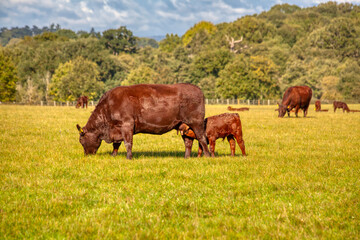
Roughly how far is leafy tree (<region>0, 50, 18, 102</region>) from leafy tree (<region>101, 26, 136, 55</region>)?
49.2 meters

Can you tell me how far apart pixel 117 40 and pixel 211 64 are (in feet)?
157

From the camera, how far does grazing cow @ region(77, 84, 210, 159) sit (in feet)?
37.4

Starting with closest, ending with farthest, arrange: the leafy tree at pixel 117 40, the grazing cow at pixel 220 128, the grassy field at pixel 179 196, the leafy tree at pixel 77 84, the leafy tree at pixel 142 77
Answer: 1. the grassy field at pixel 179 196
2. the grazing cow at pixel 220 128
3. the leafy tree at pixel 77 84
4. the leafy tree at pixel 142 77
5. the leafy tree at pixel 117 40

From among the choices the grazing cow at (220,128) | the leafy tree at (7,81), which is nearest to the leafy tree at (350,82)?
the leafy tree at (7,81)

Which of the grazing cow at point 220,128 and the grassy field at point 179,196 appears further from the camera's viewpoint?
the grazing cow at point 220,128

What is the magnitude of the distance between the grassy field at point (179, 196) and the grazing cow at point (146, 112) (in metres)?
0.89

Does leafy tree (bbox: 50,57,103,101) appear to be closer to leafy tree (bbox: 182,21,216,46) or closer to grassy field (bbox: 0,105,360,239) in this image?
leafy tree (bbox: 182,21,216,46)

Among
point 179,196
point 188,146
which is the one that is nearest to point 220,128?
point 188,146

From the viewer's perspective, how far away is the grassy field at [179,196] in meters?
5.47

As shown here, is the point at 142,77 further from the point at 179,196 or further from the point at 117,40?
the point at 179,196

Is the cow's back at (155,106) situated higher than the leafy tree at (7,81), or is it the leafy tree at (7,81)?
the leafy tree at (7,81)

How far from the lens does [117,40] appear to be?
134m

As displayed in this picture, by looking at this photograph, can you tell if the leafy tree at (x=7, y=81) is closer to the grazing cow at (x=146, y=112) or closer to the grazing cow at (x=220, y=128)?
the grazing cow at (x=146, y=112)

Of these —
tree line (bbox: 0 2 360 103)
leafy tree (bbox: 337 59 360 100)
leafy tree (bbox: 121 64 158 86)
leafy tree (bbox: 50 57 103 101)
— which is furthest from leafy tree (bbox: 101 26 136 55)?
leafy tree (bbox: 337 59 360 100)
